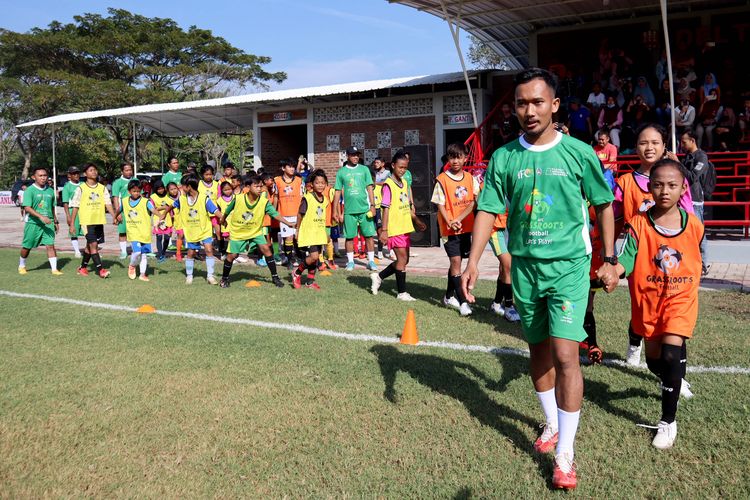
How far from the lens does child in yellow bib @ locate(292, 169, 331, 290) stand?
952 cm

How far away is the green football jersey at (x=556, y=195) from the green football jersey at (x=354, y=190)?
8.01 meters

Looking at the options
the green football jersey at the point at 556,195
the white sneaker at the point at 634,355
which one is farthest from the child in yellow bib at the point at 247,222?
the green football jersey at the point at 556,195

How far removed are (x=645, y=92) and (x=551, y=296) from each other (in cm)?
1391

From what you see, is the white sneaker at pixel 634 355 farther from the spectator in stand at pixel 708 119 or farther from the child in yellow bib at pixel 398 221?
the spectator in stand at pixel 708 119

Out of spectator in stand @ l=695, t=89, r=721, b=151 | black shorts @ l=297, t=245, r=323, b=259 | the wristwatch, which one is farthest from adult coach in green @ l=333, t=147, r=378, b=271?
spectator in stand @ l=695, t=89, r=721, b=151

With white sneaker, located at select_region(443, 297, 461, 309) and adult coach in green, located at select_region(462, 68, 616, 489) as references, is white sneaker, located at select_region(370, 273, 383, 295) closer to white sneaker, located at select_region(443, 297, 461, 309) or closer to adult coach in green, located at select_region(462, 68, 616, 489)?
white sneaker, located at select_region(443, 297, 461, 309)

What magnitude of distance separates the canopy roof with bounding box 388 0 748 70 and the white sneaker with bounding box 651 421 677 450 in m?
13.0

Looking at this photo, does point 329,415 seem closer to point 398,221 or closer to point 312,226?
point 398,221

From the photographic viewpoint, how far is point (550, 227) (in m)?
3.55

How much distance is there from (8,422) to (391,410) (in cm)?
253

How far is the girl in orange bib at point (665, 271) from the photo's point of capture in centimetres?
394

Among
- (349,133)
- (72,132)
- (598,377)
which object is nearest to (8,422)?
(598,377)

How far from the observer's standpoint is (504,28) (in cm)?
1875

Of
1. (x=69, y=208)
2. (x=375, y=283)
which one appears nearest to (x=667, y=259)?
(x=375, y=283)
